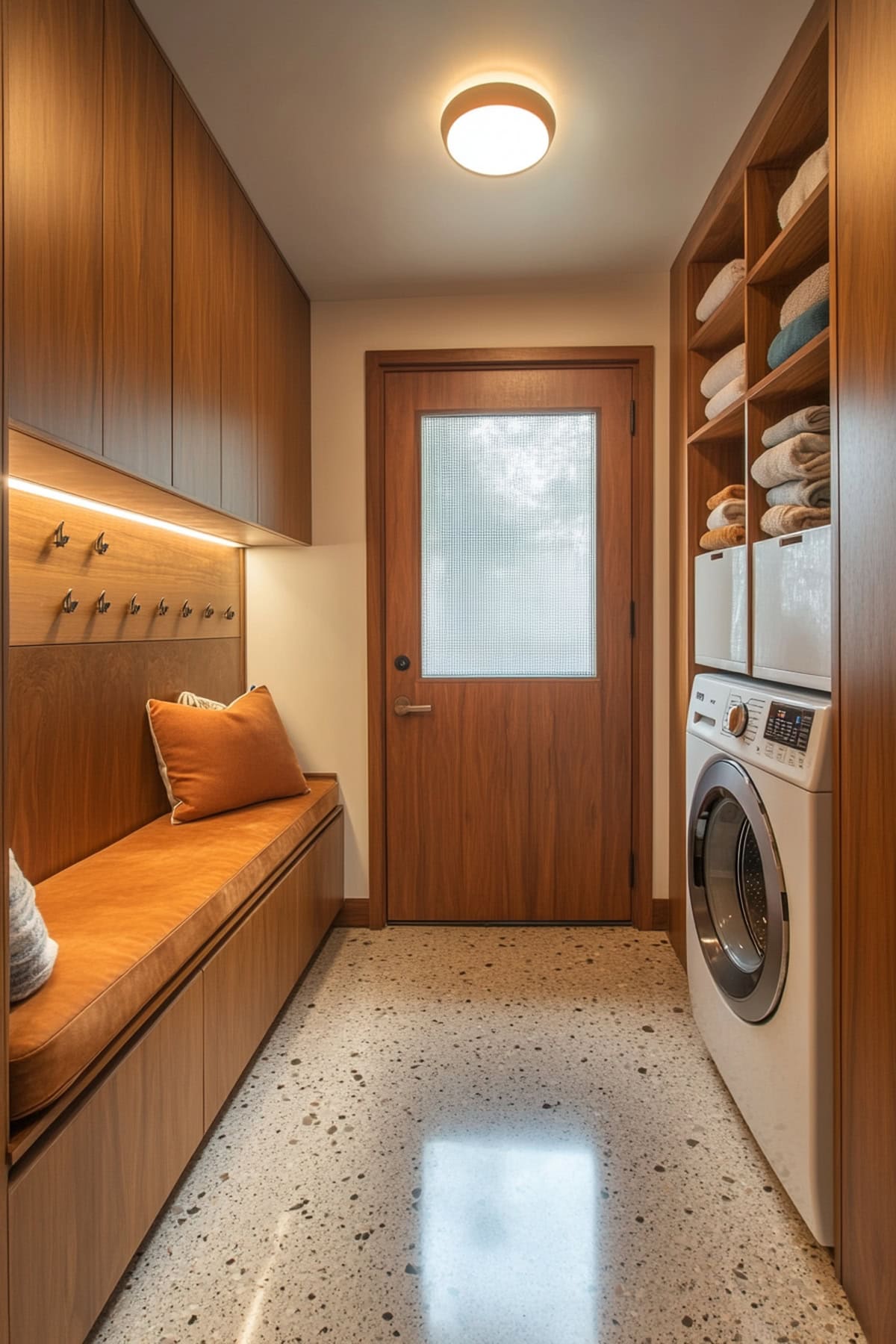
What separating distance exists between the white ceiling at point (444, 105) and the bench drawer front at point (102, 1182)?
2.05 meters

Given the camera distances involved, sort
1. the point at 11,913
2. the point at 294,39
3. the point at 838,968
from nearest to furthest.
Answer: the point at 11,913, the point at 838,968, the point at 294,39

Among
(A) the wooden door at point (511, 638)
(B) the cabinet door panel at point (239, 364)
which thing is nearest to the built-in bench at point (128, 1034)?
(A) the wooden door at point (511, 638)

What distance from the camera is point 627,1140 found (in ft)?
5.86

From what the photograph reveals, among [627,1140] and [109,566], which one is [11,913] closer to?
[109,566]

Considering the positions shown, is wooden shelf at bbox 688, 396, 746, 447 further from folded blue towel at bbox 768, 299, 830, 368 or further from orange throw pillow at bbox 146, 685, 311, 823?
orange throw pillow at bbox 146, 685, 311, 823

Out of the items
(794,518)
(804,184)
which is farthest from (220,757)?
(804,184)

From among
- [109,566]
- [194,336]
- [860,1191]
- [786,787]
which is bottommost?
[860,1191]

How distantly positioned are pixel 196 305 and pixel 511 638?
1.63m

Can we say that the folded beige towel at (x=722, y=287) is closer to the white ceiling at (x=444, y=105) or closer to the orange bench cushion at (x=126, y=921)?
the white ceiling at (x=444, y=105)

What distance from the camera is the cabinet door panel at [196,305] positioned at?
178 cm

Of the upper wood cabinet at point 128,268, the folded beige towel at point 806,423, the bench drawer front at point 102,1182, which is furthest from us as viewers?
the folded beige towel at point 806,423

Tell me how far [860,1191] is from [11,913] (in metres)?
1.47

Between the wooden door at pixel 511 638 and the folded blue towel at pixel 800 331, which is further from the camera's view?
the wooden door at pixel 511 638

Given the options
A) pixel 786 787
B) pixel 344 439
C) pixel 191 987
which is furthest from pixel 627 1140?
pixel 344 439
